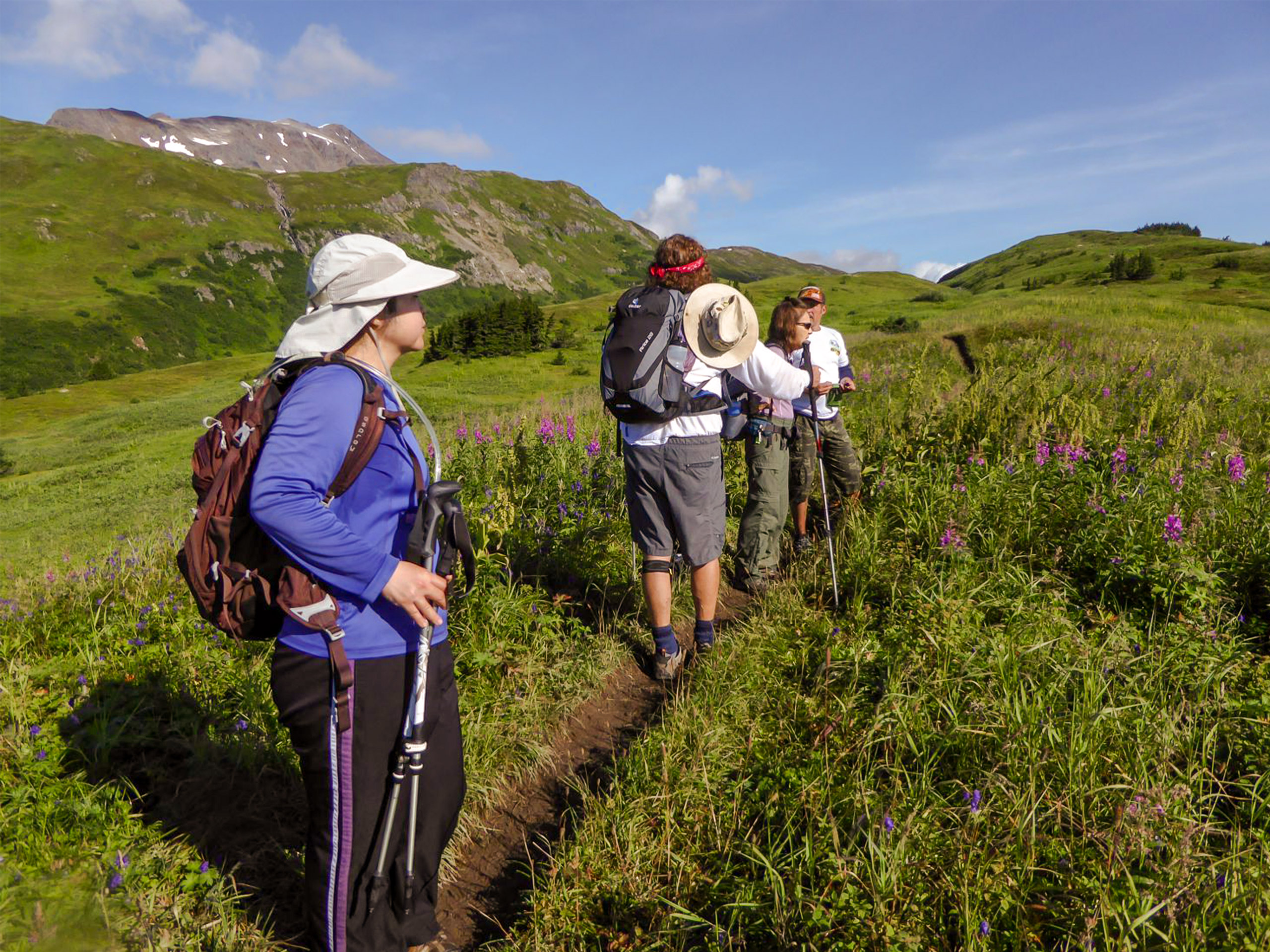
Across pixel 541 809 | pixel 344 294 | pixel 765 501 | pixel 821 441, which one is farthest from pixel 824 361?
pixel 344 294

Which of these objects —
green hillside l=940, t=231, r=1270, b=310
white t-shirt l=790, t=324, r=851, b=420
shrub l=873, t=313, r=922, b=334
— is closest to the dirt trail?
white t-shirt l=790, t=324, r=851, b=420

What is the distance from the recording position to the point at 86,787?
3.13m

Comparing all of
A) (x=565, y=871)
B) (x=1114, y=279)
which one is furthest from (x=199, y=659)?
(x=1114, y=279)

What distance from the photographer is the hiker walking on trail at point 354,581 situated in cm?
204

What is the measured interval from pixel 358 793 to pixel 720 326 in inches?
113

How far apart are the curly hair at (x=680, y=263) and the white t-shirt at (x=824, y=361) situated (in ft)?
6.63

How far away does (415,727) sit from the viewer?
7.68 feet

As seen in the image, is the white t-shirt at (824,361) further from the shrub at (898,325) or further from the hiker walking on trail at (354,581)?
the shrub at (898,325)

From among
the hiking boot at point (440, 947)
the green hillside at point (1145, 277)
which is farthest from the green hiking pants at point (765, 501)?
the green hillside at point (1145, 277)

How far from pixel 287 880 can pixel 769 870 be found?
7.00ft

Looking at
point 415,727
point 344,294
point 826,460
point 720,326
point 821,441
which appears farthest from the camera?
point 826,460

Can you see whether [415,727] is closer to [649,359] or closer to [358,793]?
[358,793]

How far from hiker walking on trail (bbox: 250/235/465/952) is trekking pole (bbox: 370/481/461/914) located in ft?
0.11

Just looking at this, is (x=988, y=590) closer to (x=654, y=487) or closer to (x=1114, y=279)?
(x=654, y=487)
